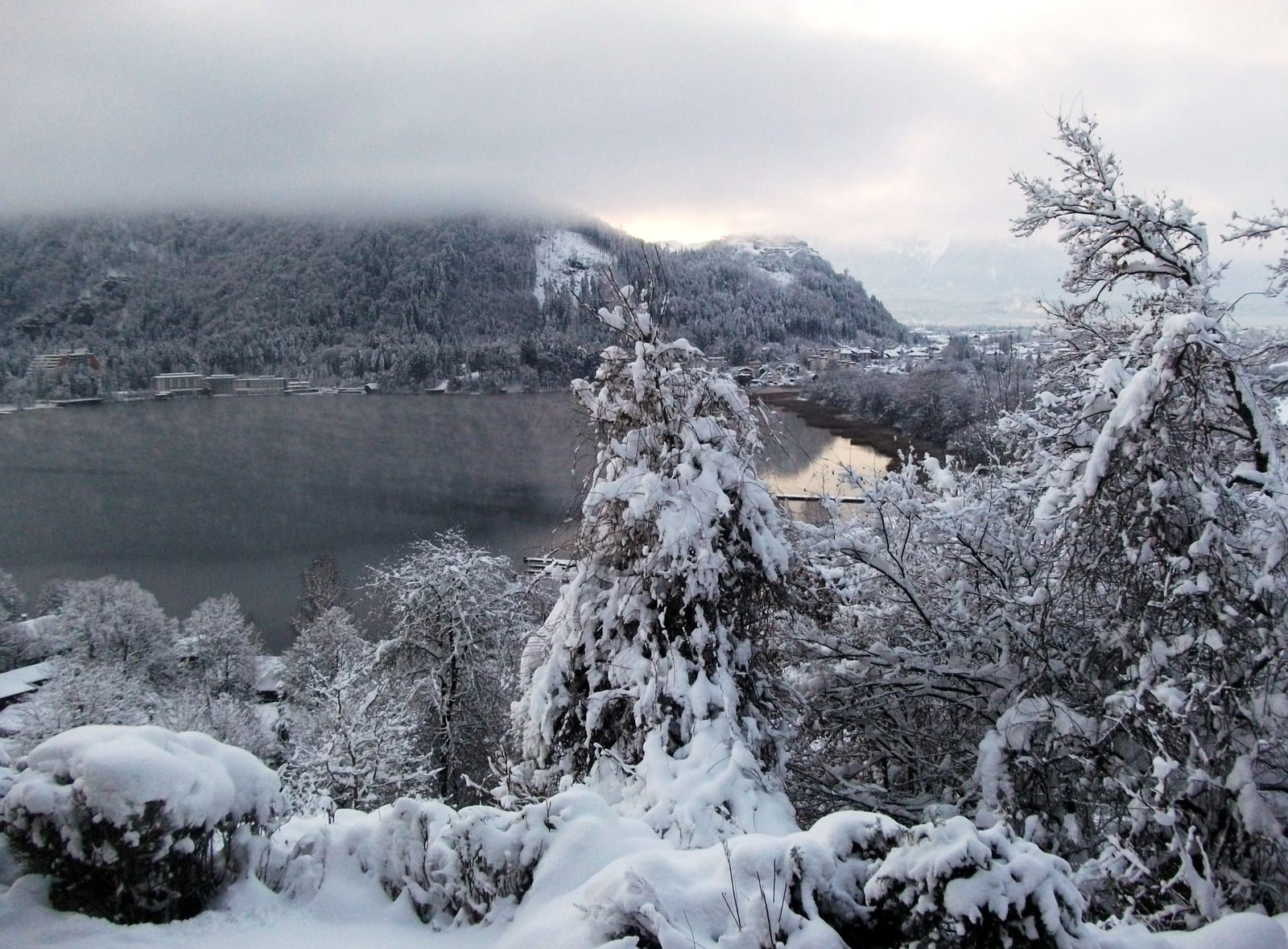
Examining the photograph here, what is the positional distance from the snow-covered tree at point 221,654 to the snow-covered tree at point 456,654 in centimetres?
1174

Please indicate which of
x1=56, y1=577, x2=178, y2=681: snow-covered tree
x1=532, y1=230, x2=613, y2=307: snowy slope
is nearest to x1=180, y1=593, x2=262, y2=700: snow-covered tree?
x1=56, y1=577, x2=178, y2=681: snow-covered tree

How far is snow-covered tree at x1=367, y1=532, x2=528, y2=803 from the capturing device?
15.3 m

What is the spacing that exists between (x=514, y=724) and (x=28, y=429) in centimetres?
9089

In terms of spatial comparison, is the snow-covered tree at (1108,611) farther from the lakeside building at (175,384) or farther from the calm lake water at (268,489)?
the lakeside building at (175,384)

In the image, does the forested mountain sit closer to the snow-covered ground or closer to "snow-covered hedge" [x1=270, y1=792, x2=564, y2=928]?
"snow-covered hedge" [x1=270, y1=792, x2=564, y2=928]

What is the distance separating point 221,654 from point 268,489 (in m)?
28.7

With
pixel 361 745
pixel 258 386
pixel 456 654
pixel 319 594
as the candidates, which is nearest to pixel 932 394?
pixel 456 654

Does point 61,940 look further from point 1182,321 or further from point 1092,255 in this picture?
point 1092,255

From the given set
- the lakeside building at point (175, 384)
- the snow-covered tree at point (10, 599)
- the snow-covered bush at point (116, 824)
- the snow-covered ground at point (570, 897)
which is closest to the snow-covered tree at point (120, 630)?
the snow-covered tree at point (10, 599)

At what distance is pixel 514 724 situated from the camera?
588cm

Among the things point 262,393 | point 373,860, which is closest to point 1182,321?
point 373,860

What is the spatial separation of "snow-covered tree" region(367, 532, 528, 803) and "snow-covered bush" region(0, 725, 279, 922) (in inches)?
488

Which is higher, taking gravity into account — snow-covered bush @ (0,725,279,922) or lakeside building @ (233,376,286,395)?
snow-covered bush @ (0,725,279,922)

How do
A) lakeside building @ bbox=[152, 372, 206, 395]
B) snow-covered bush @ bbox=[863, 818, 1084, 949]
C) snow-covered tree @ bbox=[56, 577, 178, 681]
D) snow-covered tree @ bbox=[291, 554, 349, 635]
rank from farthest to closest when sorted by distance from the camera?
lakeside building @ bbox=[152, 372, 206, 395] < snow-covered tree @ bbox=[291, 554, 349, 635] < snow-covered tree @ bbox=[56, 577, 178, 681] < snow-covered bush @ bbox=[863, 818, 1084, 949]
